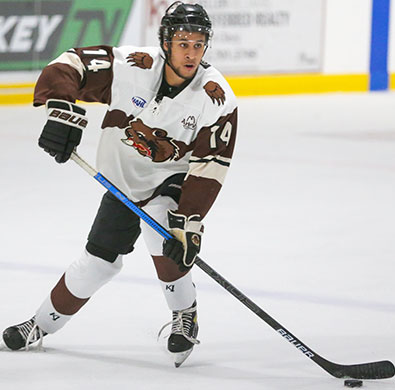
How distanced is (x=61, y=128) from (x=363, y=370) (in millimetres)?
963

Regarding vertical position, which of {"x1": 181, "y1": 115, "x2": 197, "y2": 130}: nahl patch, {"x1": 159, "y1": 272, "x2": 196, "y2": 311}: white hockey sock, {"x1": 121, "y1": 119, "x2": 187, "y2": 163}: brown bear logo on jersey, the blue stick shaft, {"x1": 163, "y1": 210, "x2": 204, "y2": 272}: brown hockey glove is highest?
{"x1": 181, "y1": 115, "x2": 197, "y2": 130}: nahl patch

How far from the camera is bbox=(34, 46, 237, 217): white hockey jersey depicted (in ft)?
8.93

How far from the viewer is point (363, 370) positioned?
273cm

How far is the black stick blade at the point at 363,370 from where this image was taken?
2723 millimetres

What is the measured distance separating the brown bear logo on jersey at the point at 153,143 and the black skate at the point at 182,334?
426 millimetres

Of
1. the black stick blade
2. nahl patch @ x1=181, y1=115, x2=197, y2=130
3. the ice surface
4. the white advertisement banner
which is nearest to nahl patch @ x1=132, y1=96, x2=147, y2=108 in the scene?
nahl patch @ x1=181, y1=115, x2=197, y2=130

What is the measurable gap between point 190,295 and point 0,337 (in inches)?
21.2

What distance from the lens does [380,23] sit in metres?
9.70

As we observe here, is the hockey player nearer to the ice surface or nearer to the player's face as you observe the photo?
the player's face

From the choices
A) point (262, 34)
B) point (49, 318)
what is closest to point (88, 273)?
point (49, 318)

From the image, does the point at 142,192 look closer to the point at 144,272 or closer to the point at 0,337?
the point at 0,337

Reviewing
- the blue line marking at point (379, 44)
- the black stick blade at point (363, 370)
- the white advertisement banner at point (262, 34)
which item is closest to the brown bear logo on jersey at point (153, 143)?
the black stick blade at point (363, 370)

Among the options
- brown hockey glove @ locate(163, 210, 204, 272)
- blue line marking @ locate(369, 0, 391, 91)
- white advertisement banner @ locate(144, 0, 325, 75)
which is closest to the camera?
brown hockey glove @ locate(163, 210, 204, 272)

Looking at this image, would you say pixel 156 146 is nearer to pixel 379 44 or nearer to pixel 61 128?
pixel 61 128
